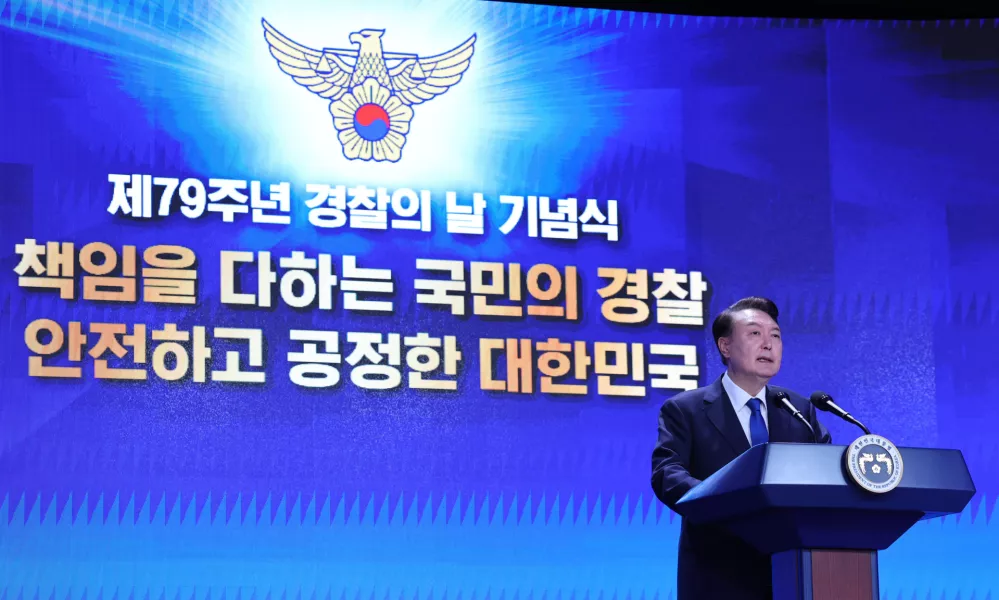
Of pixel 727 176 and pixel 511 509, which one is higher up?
pixel 727 176

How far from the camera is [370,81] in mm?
4375

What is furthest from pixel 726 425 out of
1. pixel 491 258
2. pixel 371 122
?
pixel 371 122

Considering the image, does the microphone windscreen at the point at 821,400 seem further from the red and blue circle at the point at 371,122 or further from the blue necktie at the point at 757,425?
the red and blue circle at the point at 371,122

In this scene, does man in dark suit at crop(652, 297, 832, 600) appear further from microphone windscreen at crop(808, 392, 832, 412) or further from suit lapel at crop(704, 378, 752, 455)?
microphone windscreen at crop(808, 392, 832, 412)

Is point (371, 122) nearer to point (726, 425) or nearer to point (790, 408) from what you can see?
point (726, 425)

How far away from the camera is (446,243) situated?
14.1ft

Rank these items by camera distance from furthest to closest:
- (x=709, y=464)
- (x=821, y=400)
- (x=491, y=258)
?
(x=491, y=258), (x=709, y=464), (x=821, y=400)

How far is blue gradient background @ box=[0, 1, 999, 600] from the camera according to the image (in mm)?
3980

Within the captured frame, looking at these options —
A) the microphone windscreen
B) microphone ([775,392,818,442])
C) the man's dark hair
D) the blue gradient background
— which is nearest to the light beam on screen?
the blue gradient background

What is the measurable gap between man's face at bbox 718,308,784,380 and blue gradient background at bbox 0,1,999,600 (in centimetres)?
155

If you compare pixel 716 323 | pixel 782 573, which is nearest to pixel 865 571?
pixel 782 573

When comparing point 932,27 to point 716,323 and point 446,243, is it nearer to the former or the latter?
point 446,243

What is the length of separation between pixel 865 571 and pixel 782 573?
13 centimetres

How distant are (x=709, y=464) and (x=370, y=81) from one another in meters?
2.08
